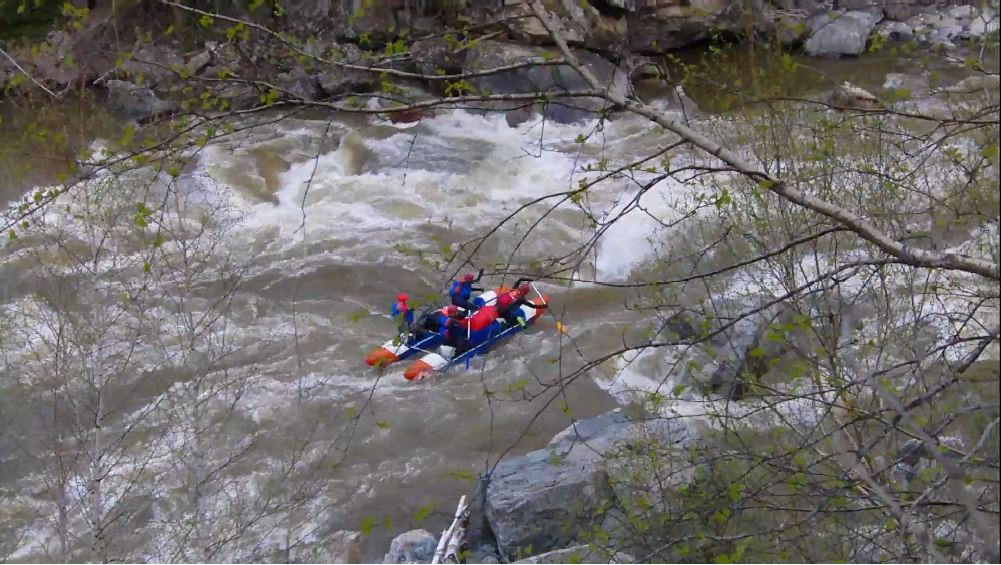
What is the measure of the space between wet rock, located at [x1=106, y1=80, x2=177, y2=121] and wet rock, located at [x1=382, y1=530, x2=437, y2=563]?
9291 millimetres

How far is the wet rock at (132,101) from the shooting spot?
42.2ft

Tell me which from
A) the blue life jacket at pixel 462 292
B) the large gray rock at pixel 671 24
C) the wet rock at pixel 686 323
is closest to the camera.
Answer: the wet rock at pixel 686 323

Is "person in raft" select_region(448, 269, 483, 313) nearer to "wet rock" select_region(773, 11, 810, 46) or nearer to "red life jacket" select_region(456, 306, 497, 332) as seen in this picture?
"red life jacket" select_region(456, 306, 497, 332)

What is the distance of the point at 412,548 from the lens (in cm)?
546

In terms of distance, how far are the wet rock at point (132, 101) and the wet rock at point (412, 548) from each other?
929 centimetres

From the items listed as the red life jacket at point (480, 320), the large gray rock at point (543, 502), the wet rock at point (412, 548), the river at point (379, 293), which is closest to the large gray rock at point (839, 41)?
the river at point (379, 293)

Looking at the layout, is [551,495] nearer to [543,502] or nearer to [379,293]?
[543,502]

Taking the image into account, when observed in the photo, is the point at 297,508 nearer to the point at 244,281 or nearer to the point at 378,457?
the point at 378,457

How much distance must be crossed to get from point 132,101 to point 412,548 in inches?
395

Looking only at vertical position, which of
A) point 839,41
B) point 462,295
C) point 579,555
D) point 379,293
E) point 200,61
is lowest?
point 579,555

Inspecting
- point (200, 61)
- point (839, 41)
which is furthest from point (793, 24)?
point (200, 61)

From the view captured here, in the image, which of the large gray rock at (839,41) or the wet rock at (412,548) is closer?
the wet rock at (412,548)

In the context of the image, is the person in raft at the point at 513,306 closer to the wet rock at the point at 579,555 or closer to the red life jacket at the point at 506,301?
the red life jacket at the point at 506,301

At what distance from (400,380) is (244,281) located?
231 centimetres
